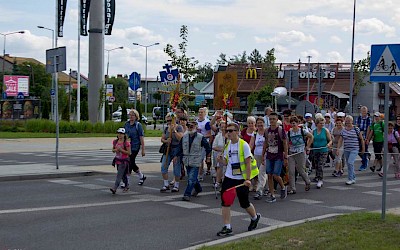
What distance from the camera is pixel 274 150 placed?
40.5 ft

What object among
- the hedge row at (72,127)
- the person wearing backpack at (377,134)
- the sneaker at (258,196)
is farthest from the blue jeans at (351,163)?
A: the hedge row at (72,127)

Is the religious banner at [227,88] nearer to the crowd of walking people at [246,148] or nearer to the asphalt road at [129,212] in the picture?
the crowd of walking people at [246,148]

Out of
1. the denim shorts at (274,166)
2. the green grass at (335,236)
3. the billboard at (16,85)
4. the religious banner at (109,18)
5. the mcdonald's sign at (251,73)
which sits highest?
the religious banner at (109,18)

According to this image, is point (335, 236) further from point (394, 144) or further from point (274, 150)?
point (394, 144)

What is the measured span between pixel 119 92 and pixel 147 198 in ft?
355

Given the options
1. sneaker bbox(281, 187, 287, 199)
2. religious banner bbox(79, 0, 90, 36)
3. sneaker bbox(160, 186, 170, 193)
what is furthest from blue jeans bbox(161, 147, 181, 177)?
religious banner bbox(79, 0, 90, 36)

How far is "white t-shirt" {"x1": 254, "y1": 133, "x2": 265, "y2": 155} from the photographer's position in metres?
13.1

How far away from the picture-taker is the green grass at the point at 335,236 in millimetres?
7355

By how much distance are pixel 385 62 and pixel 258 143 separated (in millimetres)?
4709

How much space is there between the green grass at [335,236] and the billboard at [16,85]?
78.9 metres

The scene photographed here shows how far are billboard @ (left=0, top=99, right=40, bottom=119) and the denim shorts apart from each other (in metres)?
42.1

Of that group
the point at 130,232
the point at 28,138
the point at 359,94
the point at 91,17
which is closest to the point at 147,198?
the point at 130,232

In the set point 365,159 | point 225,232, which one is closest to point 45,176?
point 225,232

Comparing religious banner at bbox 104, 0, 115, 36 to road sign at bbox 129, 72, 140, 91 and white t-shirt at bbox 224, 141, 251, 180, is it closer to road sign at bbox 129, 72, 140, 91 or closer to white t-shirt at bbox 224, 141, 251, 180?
road sign at bbox 129, 72, 140, 91
